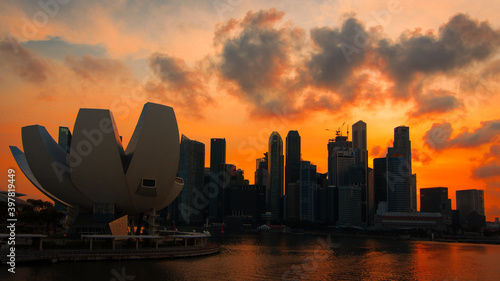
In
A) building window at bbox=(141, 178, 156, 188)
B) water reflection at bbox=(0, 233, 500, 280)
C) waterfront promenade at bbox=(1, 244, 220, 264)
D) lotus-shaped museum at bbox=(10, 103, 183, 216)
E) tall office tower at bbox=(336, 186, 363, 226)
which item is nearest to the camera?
water reflection at bbox=(0, 233, 500, 280)

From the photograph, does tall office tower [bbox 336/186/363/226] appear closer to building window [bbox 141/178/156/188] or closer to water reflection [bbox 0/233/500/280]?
water reflection [bbox 0/233/500/280]

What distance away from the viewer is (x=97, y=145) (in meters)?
45.0

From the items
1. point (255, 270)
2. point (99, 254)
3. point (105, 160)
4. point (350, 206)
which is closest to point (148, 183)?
point (105, 160)

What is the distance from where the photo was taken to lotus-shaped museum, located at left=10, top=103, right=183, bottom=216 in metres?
44.8

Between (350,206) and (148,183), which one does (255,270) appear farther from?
(350,206)

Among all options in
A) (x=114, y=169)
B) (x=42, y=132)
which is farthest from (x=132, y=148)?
(x=42, y=132)

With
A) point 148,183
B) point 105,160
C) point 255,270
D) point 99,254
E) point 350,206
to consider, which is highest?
point 105,160

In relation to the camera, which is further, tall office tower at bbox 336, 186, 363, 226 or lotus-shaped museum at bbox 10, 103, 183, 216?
tall office tower at bbox 336, 186, 363, 226

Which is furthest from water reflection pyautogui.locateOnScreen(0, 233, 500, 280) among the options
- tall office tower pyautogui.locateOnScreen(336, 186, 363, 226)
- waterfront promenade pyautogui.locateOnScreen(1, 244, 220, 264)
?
tall office tower pyautogui.locateOnScreen(336, 186, 363, 226)

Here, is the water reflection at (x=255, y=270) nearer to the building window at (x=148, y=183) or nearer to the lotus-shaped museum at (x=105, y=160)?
the building window at (x=148, y=183)

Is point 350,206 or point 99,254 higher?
point 350,206

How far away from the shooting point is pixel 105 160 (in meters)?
45.6

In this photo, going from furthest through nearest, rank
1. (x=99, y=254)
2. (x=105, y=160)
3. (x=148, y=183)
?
(x=148, y=183) → (x=105, y=160) → (x=99, y=254)

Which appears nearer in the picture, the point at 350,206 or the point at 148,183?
the point at 148,183
